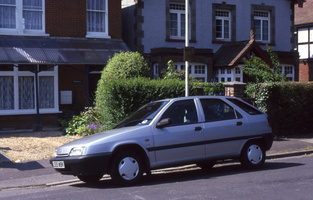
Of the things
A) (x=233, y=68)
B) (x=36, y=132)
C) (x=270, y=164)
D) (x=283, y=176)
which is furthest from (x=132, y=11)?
(x=283, y=176)

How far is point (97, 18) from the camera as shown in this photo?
21.3m

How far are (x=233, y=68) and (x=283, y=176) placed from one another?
1314 centimetres

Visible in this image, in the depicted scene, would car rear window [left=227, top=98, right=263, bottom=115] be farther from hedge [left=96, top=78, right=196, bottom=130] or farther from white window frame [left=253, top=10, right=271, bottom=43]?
white window frame [left=253, top=10, right=271, bottom=43]

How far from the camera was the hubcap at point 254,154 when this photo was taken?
34.4ft

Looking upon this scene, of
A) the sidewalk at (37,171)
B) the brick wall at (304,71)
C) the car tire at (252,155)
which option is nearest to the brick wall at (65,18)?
the sidewalk at (37,171)

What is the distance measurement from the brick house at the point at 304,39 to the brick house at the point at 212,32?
5981 millimetres

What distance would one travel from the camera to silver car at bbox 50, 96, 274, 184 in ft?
29.7

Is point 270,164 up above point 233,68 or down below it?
below

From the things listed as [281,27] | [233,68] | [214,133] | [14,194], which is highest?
[281,27]

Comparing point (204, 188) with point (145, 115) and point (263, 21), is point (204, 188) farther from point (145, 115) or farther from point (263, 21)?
point (263, 21)

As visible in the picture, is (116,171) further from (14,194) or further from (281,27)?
(281,27)

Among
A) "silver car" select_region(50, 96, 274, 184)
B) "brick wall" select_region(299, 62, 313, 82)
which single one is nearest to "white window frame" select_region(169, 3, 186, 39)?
"brick wall" select_region(299, 62, 313, 82)

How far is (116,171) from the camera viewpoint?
29.7 ft

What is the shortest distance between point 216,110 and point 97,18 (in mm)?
12113
